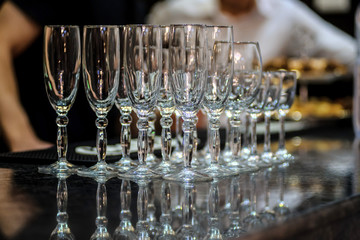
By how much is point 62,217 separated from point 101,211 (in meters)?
0.06

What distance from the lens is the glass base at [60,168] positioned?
1155mm

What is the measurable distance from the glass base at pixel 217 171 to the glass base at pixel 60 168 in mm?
238

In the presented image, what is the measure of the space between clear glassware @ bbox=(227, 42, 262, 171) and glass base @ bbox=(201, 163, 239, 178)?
0.05m

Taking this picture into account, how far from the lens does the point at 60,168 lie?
46.1 inches

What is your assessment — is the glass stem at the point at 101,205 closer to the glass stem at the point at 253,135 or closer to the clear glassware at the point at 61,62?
the clear glassware at the point at 61,62

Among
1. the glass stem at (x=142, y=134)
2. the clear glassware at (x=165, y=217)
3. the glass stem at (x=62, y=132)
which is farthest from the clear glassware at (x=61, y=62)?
the clear glassware at (x=165, y=217)

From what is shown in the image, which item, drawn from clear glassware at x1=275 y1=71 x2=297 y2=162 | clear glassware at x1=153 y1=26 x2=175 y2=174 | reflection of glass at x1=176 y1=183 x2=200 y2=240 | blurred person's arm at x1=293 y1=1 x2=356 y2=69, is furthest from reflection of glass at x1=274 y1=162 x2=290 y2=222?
blurred person's arm at x1=293 y1=1 x2=356 y2=69

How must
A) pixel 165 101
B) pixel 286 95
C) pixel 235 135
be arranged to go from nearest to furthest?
pixel 165 101 → pixel 235 135 → pixel 286 95

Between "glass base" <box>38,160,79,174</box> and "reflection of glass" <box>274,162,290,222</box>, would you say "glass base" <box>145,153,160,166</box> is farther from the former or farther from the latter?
"reflection of glass" <box>274,162,290,222</box>

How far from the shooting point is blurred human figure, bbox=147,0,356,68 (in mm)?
4387

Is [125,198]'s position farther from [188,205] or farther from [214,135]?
[214,135]

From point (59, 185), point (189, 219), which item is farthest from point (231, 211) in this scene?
point (59, 185)


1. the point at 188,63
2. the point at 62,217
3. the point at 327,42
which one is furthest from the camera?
the point at 327,42

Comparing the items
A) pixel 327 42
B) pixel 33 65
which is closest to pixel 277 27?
pixel 327 42
